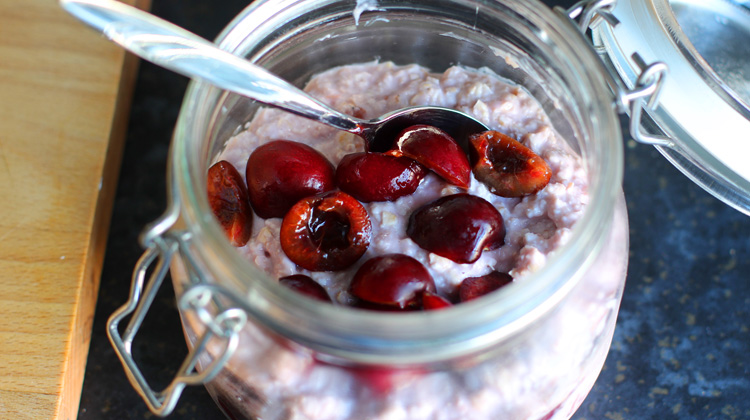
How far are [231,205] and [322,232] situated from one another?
141 mm

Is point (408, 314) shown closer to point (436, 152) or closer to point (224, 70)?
point (436, 152)

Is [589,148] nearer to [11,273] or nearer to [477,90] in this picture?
[477,90]

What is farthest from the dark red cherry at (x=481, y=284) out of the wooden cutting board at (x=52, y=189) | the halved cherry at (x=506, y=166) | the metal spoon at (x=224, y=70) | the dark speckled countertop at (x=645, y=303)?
the wooden cutting board at (x=52, y=189)

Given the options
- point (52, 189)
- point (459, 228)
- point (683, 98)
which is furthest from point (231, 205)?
point (683, 98)

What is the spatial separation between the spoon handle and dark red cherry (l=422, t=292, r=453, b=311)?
1.06 feet

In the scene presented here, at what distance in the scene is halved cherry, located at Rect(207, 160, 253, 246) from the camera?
3.13 ft

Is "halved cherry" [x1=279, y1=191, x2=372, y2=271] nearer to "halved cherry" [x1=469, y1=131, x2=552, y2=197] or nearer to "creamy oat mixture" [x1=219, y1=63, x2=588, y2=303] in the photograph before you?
"creamy oat mixture" [x1=219, y1=63, x2=588, y2=303]

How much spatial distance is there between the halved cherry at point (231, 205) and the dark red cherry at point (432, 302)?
0.28 metres

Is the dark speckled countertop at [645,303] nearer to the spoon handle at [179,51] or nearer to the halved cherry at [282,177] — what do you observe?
the halved cherry at [282,177]

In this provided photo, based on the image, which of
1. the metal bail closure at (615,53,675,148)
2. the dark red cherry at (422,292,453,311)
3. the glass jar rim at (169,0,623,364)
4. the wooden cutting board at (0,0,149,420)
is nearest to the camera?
the glass jar rim at (169,0,623,364)

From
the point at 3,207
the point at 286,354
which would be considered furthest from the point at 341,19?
the point at 3,207

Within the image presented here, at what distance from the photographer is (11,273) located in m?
1.18

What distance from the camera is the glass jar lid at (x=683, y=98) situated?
3.19ft

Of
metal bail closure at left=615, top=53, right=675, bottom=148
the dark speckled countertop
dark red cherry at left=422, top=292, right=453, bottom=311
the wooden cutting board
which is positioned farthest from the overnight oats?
the wooden cutting board
